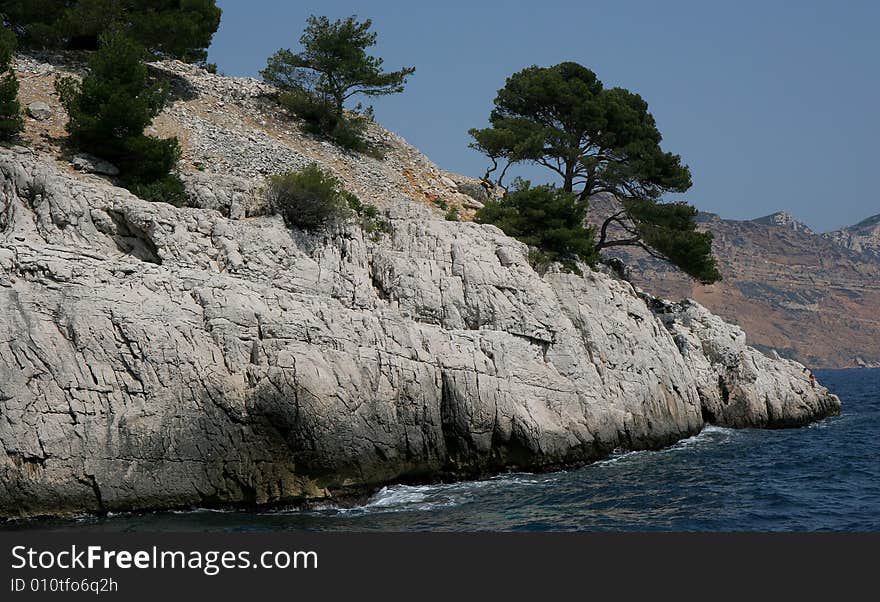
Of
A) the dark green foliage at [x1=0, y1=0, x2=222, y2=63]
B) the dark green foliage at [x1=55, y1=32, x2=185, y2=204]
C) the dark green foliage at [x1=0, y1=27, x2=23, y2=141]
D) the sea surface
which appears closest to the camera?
the sea surface

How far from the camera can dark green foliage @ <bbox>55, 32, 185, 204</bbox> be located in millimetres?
31328

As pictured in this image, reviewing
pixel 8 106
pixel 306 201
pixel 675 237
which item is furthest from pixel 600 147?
pixel 8 106

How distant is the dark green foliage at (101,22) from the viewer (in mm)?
40031

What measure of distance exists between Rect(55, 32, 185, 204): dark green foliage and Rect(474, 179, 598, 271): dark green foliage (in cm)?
1350

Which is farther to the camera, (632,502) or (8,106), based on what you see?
(8,106)

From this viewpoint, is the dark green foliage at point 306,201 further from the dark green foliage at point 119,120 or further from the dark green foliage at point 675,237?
the dark green foliage at point 675,237

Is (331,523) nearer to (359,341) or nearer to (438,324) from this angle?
(359,341)

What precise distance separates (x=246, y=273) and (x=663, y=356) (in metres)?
16.7

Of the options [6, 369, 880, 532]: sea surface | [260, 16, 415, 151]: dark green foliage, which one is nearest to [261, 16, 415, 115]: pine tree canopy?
[260, 16, 415, 151]: dark green foliage

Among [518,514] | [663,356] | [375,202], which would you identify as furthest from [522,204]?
[518,514]

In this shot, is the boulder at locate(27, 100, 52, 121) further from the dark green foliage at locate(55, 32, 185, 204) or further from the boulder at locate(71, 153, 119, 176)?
the boulder at locate(71, 153, 119, 176)

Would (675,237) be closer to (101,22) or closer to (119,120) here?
(119,120)

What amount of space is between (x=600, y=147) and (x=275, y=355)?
26.2m

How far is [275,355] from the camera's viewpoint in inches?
962
